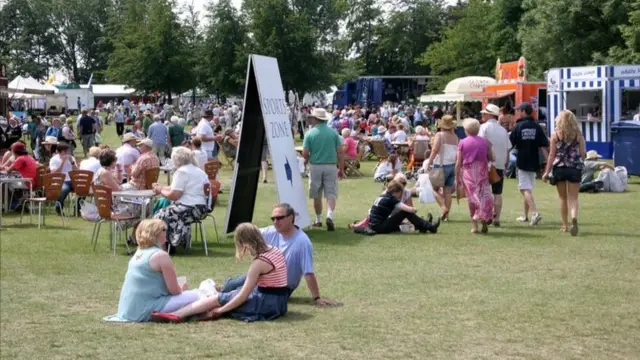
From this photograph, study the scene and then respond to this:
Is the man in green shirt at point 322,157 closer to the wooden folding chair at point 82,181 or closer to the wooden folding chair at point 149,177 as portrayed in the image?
the wooden folding chair at point 149,177

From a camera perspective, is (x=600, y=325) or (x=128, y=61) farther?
(x=128, y=61)

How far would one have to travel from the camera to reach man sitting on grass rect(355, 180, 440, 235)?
12.8 meters

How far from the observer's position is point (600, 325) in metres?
7.30

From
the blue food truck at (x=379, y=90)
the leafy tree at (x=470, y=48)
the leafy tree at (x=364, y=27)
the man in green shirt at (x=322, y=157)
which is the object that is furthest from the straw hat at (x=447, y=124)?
the leafy tree at (x=364, y=27)

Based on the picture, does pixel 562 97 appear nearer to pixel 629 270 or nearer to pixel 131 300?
pixel 629 270

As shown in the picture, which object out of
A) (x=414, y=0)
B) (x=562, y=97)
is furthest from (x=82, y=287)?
(x=414, y=0)

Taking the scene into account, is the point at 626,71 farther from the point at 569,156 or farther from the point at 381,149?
the point at 569,156

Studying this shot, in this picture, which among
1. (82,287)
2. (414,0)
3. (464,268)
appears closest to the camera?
(82,287)

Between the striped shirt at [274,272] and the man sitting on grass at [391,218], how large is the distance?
523cm

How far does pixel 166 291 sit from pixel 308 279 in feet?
3.90

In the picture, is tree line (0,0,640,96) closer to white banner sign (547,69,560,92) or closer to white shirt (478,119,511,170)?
white banner sign (547,69,560,92)

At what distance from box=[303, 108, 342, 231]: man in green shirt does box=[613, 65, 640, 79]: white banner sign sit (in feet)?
42.2

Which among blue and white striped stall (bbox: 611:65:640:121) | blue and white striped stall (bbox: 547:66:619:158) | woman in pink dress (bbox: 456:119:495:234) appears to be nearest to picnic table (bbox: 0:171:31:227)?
woman in pink dress (bbox: 456:119:495:234)

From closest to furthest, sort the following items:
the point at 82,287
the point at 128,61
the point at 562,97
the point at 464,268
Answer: the point at 82,287, the point at 464,268, the point at 562,97, the point at 128,61
